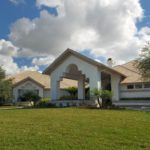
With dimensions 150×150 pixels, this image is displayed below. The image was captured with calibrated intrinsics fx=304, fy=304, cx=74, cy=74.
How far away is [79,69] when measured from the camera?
106ft

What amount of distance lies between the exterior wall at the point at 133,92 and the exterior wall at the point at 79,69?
3755 millimetres

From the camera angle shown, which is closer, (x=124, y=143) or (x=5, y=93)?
(x=124, y=143)

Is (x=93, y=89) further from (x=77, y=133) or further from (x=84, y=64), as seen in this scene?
(x=77, y=133)

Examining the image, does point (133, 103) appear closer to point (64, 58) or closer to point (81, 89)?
point (81, 89)

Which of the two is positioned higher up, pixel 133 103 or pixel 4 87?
pixel 4 87

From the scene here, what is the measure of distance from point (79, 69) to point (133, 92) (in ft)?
20.8

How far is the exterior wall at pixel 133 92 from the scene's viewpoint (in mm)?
32081

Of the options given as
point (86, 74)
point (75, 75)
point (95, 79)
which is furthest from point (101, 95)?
point (75, 75)

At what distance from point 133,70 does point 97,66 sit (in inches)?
245

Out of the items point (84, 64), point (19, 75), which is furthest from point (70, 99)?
point (19, 75)

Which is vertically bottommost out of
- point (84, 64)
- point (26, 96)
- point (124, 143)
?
point (124, 143)

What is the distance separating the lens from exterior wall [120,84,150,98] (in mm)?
32081

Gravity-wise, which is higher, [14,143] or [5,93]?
[5,93]

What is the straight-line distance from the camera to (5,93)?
129 feet
